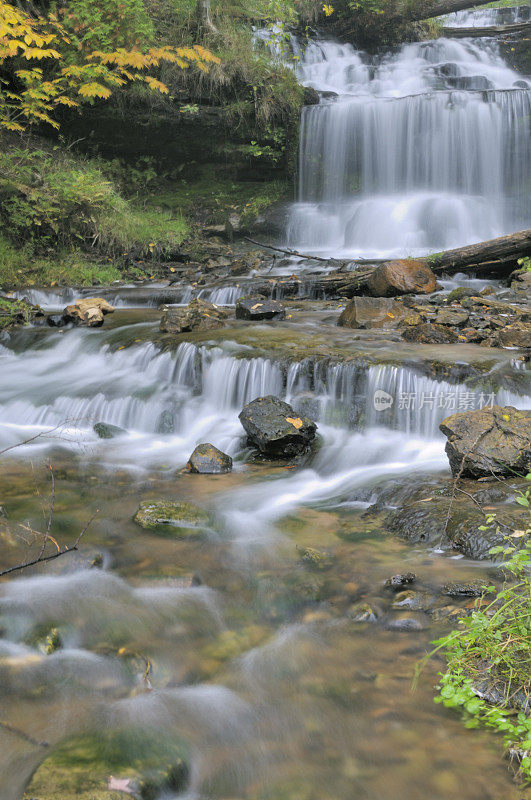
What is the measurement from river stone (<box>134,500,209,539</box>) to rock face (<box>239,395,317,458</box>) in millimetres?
1250

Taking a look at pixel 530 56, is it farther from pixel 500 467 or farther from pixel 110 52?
pixel 500 467

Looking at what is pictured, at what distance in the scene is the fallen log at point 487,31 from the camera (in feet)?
59.4

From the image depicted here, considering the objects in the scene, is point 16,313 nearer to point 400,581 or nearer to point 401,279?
point 401,279

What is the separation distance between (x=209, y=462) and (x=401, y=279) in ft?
16.7

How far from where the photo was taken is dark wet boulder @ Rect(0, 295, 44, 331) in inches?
341

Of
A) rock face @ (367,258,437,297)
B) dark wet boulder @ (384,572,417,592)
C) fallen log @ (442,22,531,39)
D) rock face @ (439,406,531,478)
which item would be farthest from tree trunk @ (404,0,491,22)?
dark wet boulder @ (384,572,417,592)

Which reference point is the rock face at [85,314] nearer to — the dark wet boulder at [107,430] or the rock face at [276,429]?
the dark wet boulder at [107,430]

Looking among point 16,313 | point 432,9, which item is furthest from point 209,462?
point 432,9

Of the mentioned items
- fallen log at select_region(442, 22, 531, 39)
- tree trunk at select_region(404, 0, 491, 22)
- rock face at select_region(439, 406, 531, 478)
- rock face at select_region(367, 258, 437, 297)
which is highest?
tree trunk at select_region(404, 0, 491, 22)

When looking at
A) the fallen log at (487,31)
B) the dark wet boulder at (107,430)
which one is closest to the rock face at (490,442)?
the dark wet boulder at (107,430)

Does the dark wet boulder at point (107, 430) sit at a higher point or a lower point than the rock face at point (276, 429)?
lower

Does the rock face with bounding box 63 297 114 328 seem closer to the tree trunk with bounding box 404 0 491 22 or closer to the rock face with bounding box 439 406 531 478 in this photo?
the rock face with bounding box 439 406 531 478

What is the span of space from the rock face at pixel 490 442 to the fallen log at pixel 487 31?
1845 cm

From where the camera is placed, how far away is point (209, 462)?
4.99 metres
